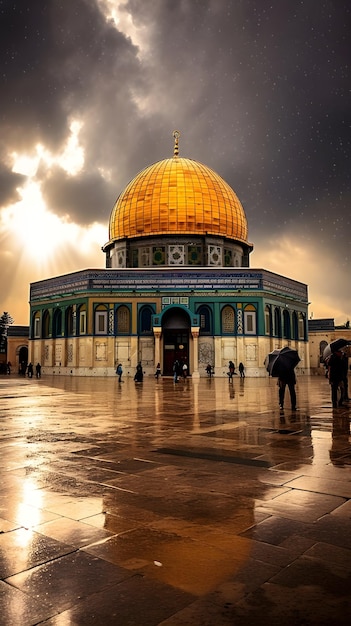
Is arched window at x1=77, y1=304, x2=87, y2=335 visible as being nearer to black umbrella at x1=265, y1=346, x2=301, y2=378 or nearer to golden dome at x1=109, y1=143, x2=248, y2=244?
golden dome at x1=109, y1=143, x2=248, y2=244

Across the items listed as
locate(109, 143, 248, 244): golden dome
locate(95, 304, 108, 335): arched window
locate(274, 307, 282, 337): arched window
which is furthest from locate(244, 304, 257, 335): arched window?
locate(95, 304, 108, 335): arched window

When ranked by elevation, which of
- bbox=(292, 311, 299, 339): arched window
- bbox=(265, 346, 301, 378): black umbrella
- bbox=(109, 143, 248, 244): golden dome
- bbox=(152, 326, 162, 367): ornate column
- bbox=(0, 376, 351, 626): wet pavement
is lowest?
bbox=(0, 376, 351, 626): wet pavement

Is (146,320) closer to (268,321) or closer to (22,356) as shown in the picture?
(268,321)

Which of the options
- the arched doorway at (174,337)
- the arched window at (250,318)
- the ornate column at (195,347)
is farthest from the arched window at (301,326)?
the ornate column at (195,347)

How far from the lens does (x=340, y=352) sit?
39.5ft

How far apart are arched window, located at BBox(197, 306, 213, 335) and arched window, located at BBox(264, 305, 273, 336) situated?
14.1 ft

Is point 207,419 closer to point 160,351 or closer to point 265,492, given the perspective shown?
point 265,492

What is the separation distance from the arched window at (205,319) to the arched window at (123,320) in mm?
5529

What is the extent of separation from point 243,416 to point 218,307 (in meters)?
30.1

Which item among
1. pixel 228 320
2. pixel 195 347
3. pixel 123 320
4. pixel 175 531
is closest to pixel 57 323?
A: pixel 123 320

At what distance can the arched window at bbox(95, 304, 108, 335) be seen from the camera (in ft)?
132

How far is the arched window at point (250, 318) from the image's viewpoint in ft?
132

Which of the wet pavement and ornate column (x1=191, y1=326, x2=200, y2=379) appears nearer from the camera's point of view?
the wet pavement

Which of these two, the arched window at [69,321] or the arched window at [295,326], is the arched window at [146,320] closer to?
the arched window at [69,321]
